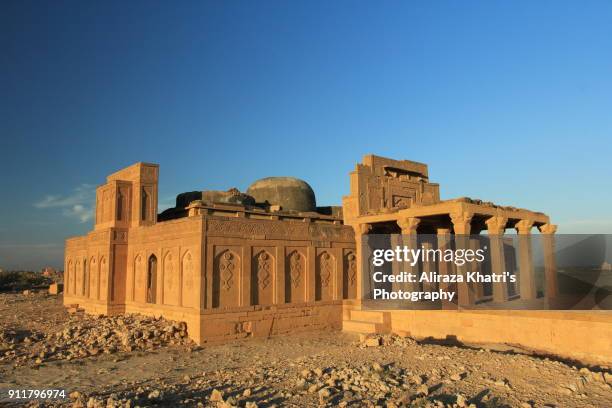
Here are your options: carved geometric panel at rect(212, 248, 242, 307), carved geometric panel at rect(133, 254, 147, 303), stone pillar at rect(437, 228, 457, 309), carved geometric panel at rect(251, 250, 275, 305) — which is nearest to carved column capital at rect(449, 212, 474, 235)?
stone pillar at rect(437, 228, 457, 309)

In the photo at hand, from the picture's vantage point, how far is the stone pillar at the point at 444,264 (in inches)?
653

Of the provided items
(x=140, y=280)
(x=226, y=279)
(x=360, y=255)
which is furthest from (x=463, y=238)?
(x=140, y=280)

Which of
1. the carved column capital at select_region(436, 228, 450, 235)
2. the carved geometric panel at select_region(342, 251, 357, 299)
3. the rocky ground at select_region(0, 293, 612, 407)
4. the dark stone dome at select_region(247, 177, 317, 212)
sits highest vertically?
the dark stone dome at select_region(247, 177, 317, 212)

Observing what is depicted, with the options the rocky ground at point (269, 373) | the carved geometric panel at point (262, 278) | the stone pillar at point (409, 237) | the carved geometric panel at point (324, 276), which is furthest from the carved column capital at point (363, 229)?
the rocky ground at point (269, 373)

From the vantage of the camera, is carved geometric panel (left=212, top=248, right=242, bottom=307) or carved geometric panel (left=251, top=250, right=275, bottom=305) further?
carved geometric panel (left=251, top=250, right=275, bottom=305)

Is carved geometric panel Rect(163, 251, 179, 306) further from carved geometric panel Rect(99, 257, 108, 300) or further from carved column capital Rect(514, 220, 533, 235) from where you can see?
carved column capital Rect(514, 220, 533, 235)

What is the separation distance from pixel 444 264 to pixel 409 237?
6.09 ft

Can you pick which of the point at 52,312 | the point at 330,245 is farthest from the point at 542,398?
the point at 52,312

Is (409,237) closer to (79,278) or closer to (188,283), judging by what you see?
(188,283)

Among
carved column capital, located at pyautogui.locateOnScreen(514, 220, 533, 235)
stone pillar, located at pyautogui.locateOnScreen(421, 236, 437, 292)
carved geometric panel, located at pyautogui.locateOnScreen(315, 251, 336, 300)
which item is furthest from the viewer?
stone pillar, located at pyautogui.locateOnScreen(421, 236, 437, 292)

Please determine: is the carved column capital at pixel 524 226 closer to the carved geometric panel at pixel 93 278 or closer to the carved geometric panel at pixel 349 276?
the carved geometric panel at pixel 349 276

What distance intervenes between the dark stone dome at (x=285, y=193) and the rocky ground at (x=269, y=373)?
795cm

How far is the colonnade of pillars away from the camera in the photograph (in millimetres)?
15305

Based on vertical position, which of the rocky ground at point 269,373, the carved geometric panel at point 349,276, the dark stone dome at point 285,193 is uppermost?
the dark stone dome at point 285,193
